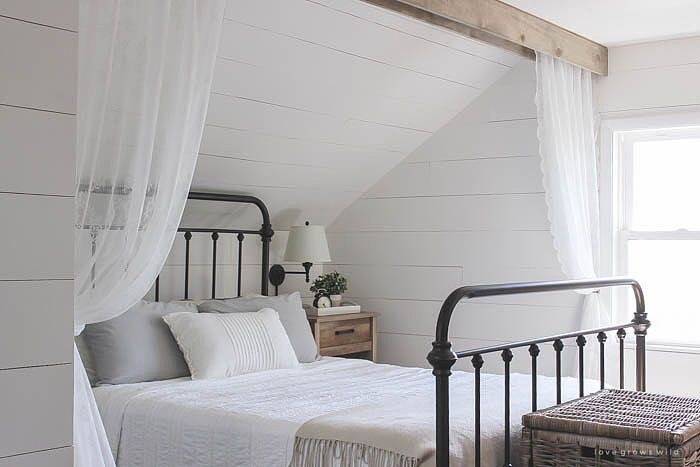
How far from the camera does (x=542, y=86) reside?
4387 mm

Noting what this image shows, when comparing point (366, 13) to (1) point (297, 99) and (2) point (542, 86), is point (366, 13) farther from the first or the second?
(2) point (542, 86)

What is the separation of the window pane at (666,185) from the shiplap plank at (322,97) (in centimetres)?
100

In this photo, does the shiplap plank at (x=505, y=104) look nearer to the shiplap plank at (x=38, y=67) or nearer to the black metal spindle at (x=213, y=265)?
the black metal spindle at (x=213, y=265)

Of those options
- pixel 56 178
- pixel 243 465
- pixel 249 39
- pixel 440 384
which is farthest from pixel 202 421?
pixel 249 39

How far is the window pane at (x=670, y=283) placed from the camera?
4664mm

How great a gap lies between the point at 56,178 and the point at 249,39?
1.79 meters

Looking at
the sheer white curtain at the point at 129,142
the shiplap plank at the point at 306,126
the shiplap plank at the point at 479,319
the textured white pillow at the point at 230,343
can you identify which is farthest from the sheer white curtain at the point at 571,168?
the sheer white curtain at the point at 129,142

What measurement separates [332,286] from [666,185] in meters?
1.87

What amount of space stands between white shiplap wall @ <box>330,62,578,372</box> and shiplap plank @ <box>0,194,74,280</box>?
10.6 ft

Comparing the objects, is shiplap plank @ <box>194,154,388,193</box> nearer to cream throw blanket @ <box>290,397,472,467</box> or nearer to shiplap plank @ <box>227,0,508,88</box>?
shiplap plank @ <box>227,0,508,88</box>

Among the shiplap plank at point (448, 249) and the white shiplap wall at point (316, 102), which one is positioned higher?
the white shiplap wall at point (316, 102)

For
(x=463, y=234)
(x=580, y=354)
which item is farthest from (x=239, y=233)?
(x=580, y=354)

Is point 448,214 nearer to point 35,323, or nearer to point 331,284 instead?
point 331,284

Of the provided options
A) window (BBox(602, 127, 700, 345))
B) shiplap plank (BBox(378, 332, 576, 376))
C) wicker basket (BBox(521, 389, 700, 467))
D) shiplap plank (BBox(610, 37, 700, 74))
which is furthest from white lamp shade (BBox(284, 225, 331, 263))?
wicker basket (BBox(521, 389, 700, 467))
